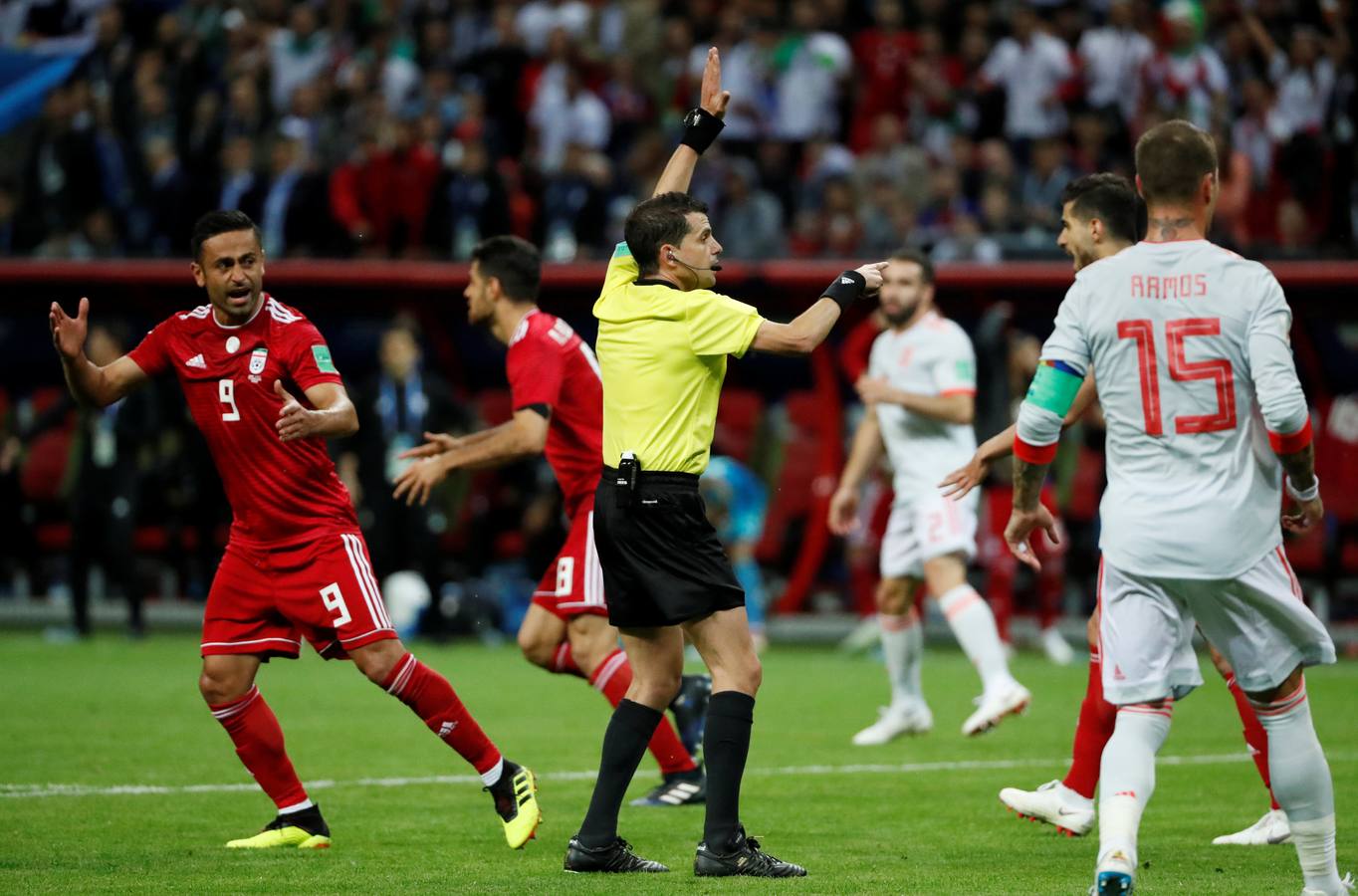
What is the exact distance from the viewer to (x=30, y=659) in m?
14.8

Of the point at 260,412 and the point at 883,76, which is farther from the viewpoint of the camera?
the point at 883,76

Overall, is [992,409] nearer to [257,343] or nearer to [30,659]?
[30,659]

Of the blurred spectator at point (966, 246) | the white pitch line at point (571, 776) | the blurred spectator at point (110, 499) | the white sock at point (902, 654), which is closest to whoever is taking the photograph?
the white pitch line at point (571, 776)

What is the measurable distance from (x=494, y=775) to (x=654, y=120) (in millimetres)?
13473

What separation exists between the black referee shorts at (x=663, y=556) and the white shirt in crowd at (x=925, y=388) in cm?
454

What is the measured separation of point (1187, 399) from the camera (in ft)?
17.1

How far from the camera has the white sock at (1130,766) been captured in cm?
514

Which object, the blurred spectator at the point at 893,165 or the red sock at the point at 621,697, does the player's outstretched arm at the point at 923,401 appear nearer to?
the red sock at the point at 621,697

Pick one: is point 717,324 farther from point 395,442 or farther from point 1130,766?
point 395,442

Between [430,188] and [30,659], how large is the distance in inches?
230

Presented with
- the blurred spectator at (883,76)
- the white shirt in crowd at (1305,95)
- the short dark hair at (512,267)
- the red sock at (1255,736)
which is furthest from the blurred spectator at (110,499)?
the red sock at (1255,736)

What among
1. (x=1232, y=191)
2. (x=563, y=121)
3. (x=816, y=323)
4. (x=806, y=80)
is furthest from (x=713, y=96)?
(x=563, y=121)

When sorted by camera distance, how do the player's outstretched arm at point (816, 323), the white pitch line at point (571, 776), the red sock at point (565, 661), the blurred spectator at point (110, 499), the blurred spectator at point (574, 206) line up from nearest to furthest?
the player's outstretched arm at point (816, 323) < the red sock at point (565, 661) < the white pitch line at point (571, 776) < the blurred spectator at point (110, 499) < the blurred spectator at point (574, 206)

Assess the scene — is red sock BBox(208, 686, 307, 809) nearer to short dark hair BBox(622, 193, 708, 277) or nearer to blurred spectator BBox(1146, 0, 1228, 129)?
short dark hair BBox(622, 193, 708, 277)
